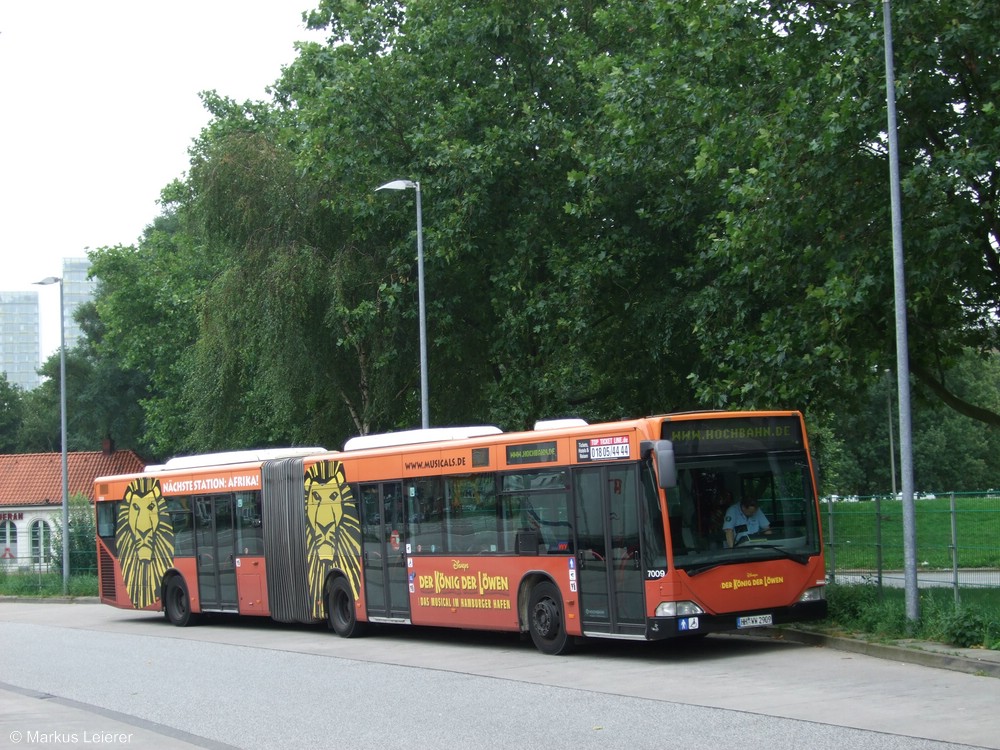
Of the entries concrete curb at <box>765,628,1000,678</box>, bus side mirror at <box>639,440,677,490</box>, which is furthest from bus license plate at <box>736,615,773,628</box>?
bus side mirror at <box>639,440,677,490</box>

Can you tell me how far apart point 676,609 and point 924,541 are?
5267mm

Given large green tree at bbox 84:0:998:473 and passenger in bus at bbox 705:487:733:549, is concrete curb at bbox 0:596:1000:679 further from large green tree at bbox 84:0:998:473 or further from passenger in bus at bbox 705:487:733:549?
large green tree at bbox 84:0:998:473

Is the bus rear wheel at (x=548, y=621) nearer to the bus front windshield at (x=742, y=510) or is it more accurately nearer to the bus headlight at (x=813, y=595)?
the bus front windshield at (x=742, y=510)

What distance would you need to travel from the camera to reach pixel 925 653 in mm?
13875

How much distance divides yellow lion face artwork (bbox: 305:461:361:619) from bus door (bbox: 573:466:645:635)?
227 inches

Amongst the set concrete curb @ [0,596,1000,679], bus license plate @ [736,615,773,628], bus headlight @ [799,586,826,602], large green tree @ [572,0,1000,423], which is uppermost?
large green tree @ [572,0,1000,423]

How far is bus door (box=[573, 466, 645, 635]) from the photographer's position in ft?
50.0

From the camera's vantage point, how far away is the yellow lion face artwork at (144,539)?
26328mm

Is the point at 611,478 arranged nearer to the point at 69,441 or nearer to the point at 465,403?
the point at 465,403

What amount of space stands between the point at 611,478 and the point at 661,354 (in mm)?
12172

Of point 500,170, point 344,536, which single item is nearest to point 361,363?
point 500,170

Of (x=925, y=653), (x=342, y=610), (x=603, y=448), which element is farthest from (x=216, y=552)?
→ (x=925, y=653)

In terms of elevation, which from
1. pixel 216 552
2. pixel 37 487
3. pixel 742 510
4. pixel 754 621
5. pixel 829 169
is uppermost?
pixel 829 169

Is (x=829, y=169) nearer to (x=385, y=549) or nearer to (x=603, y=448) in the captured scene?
(x=603, y=448)
